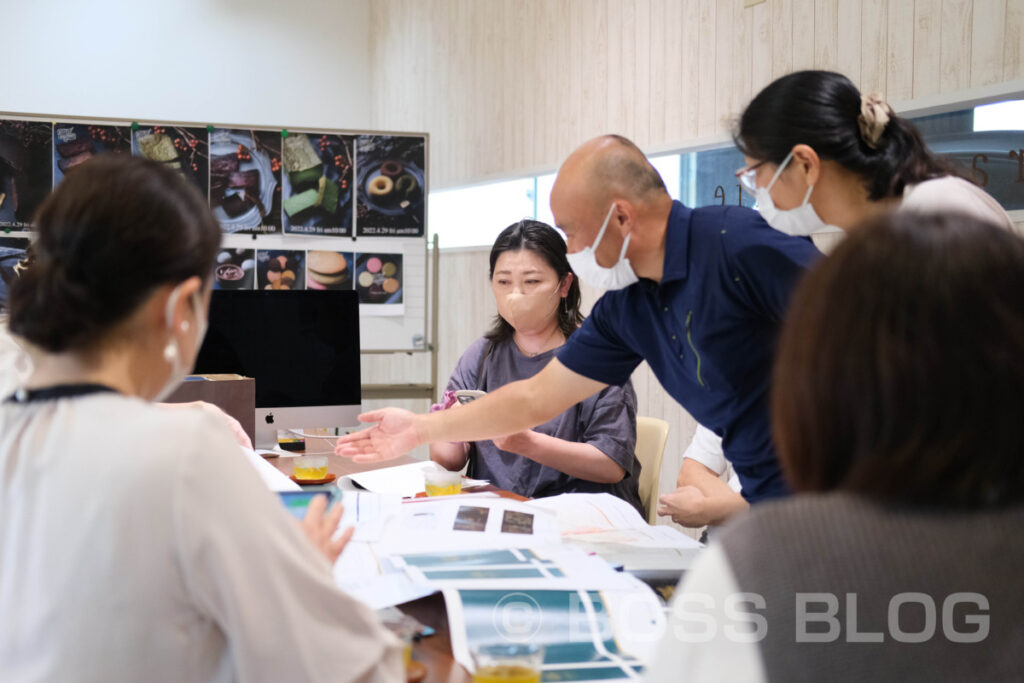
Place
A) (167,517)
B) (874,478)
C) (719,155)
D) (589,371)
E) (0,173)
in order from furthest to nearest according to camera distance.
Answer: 1. (0,173)
2. (719,155)
3. (589,371)
4. (167,517)
5. (874,478)

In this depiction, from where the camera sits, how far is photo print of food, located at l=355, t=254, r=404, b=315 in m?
4.40

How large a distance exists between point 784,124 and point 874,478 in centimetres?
117

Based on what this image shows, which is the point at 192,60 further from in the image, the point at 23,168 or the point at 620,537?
the point at 620,537

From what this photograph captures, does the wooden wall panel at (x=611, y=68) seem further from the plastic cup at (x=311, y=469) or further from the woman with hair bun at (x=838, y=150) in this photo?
the plastic cup at (x=311, y=469)

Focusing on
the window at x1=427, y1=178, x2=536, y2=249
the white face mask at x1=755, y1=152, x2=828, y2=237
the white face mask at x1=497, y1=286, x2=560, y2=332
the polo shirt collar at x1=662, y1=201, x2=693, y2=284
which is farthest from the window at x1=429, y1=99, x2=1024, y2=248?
the polo shirt collar at x1=662, y1=201, x2=693, y2=284

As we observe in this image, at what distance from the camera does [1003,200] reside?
268 centimetres

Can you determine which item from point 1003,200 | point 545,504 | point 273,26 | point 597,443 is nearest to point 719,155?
point 1003,200

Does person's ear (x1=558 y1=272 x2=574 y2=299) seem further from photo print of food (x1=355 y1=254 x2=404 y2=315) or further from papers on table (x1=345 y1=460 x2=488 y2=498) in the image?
photo print of food (x1=355 y1=254 x2=404 y2=315)

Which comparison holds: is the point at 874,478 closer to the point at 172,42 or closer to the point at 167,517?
the point at 167,517

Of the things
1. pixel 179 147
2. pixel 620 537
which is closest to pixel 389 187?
pixel 179 147

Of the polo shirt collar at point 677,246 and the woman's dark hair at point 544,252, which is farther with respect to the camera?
the woman's dark hair at point 544,252

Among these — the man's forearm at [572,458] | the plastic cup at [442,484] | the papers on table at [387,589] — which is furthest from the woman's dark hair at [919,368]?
the man's forearm at [572,458]

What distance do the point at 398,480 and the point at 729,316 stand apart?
995mm

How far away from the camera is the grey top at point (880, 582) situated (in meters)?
0.67
